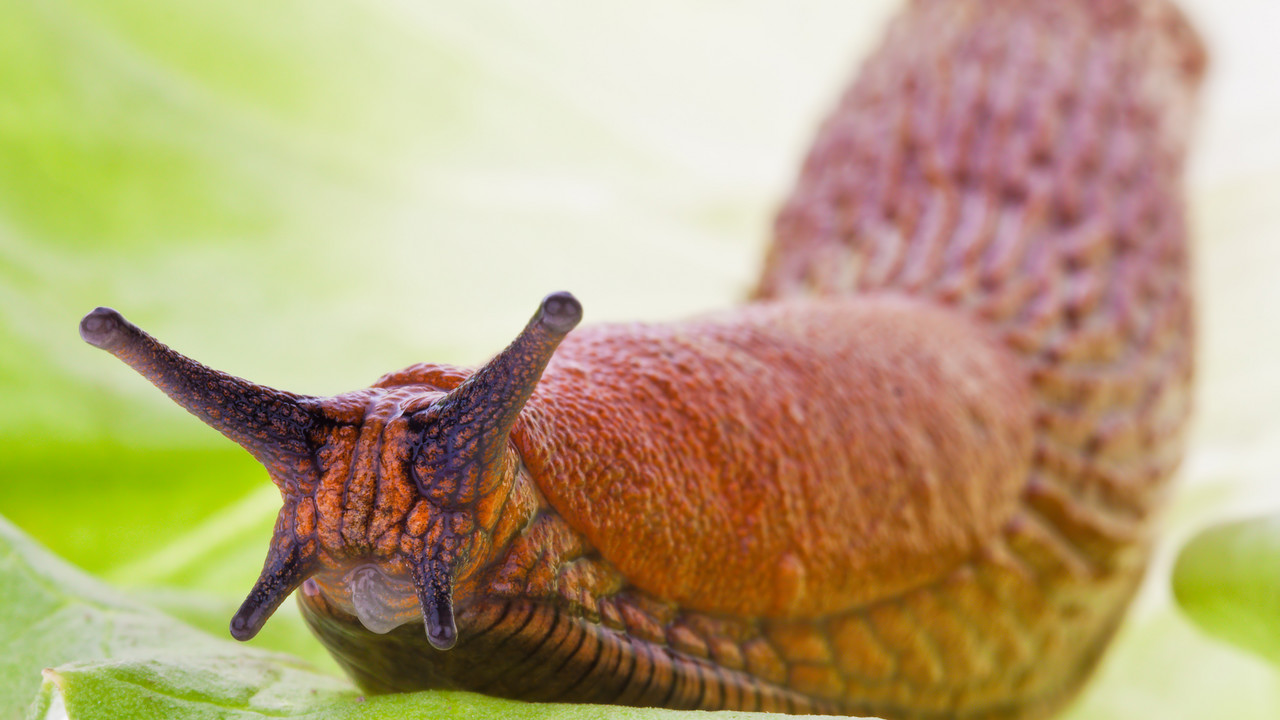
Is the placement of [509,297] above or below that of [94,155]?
below

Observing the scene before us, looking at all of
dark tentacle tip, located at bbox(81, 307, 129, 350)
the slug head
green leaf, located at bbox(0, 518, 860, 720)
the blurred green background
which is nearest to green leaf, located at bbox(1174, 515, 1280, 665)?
the blurred green background

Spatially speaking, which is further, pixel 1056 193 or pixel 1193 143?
pixel 1193 143

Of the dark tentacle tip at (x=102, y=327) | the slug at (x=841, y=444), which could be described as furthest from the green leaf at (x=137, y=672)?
the dark tentacle tip at (x=102, y=327)

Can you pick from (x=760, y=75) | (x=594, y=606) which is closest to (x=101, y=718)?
(x=594, y=606)

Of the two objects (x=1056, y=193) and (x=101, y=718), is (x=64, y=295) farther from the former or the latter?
(x=1056, y=193)

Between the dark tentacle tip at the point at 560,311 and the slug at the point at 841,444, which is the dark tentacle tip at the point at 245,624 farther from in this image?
the dark tentacle tip at the point at 560,311

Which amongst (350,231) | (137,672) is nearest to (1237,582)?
(137,672)

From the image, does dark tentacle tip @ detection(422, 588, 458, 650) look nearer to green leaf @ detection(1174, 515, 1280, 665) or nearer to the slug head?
the slug head

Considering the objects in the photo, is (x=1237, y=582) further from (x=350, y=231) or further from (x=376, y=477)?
(x=350, y=231)
